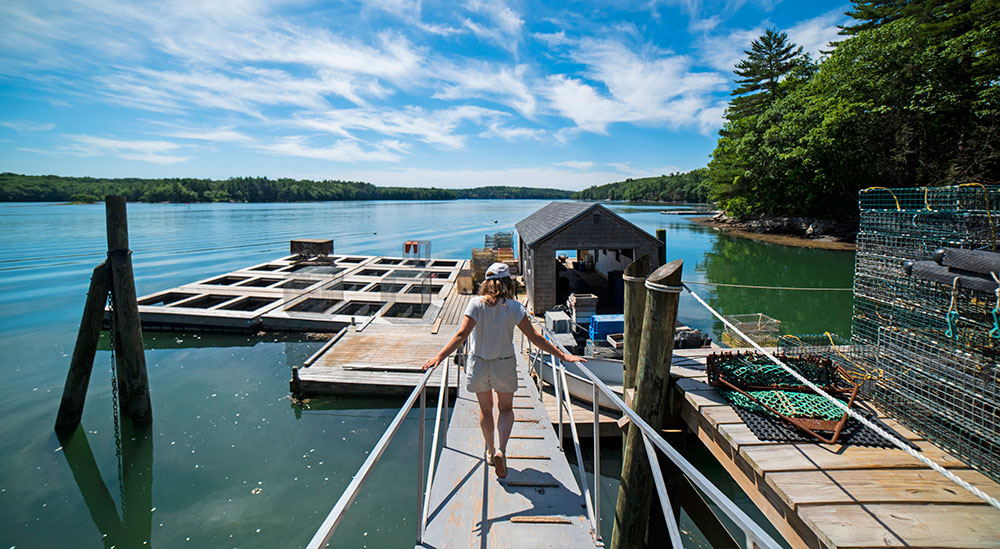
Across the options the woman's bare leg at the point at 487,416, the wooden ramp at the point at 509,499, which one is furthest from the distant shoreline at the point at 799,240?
the woman's bare leg at the point at 487,416

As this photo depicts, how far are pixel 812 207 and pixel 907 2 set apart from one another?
18.5 metres

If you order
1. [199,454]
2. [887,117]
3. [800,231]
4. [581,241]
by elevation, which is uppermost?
[887,117]

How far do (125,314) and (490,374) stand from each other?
8.96 meters

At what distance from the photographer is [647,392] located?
4.57m

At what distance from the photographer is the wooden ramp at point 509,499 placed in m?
3.16

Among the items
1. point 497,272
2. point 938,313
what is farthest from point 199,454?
point 938,313

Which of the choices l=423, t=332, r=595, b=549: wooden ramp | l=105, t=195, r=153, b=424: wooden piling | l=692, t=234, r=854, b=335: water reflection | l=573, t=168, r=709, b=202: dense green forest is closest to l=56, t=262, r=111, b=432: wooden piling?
l=105, t=195, r=153, b=424: wooden piling

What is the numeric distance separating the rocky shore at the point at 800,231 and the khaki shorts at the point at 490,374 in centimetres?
3943

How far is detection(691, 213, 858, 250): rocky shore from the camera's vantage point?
125 feet

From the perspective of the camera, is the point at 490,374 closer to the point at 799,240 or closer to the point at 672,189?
the point at 799,240

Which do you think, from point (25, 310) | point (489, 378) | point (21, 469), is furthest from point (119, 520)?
point (25, 310)

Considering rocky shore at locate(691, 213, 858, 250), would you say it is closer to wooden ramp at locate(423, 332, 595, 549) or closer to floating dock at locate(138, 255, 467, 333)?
floating dock at locate(138, 255, 467, 333)

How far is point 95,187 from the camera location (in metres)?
135

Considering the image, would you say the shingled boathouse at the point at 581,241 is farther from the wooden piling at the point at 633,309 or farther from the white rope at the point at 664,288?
the white rope at the point at 664,288
